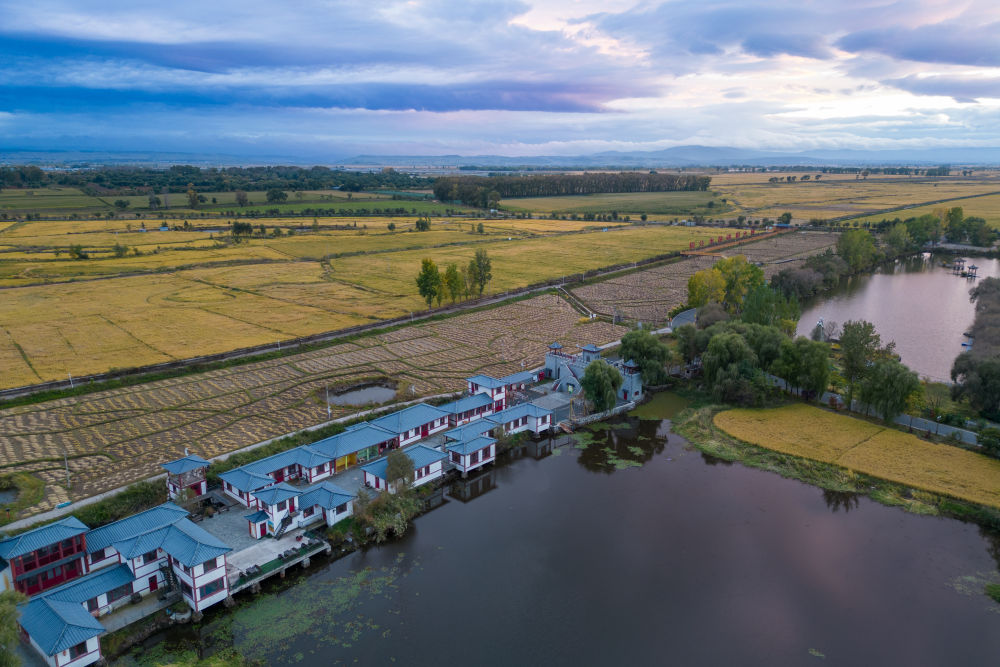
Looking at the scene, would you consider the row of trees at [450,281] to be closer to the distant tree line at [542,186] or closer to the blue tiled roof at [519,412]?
the blue tiled roof at [519,412]

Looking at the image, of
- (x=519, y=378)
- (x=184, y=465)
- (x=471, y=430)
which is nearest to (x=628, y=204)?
(x=519, y=378)

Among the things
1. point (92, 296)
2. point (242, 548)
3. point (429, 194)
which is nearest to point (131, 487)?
point (242, 548)

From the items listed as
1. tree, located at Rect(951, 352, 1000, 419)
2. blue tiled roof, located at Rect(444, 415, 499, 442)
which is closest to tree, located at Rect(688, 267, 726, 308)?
tree, located at Rect(951, 352, 1000, 419)

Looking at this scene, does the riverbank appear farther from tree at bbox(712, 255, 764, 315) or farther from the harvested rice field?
the harvested rice field

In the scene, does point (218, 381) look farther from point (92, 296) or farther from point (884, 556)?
point (884, 556)

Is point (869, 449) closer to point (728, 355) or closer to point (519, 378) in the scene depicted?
point (728, 355)

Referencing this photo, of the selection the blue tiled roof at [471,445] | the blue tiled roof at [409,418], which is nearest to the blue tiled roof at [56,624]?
the blue tiled roof at [409,418]
